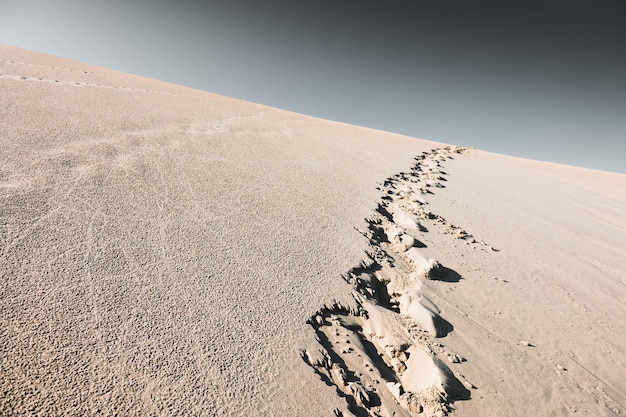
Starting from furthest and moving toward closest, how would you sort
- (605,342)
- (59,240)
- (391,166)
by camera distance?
(391,166) < (605,342) < (59,240)

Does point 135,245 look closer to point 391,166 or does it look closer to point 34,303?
point 34,303

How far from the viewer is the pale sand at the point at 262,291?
4.43 feet

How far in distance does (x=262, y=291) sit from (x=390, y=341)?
78 cm

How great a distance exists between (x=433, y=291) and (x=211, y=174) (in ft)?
7.88

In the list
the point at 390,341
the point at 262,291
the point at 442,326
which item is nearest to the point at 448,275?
the point at 442,326

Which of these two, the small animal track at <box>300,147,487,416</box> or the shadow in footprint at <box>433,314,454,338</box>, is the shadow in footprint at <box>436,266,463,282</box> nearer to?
the small animal track at <box>300,147,487,416</box>

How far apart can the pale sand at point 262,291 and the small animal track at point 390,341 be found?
11mm

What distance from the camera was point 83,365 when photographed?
1.27 meters

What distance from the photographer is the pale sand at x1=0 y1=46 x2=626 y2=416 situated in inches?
53.2

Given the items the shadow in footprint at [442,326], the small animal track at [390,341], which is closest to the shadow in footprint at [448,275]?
the small animal track at [390,341]

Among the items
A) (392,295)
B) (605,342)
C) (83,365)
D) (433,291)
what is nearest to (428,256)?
(433,291)

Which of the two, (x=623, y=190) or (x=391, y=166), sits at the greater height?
(x=623, y=190)

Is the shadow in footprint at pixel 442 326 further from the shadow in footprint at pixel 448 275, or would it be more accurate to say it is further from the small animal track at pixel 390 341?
the shadow in footprint at pixel 448 275

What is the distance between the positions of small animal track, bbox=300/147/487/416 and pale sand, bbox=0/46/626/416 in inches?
0.4
